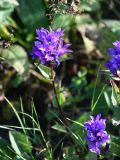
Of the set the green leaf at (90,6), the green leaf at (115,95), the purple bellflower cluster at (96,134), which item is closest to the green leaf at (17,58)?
the green leaf at (90,6)

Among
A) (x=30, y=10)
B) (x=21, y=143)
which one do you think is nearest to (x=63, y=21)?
(x=30, y=10)

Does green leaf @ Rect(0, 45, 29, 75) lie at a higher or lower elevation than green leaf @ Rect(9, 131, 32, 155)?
higher

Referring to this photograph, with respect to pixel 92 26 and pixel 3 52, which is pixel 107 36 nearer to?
pixel 92 26

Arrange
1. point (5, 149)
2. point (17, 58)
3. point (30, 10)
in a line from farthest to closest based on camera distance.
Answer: point (30, 10)
point (17, 58)
point (5, 149)

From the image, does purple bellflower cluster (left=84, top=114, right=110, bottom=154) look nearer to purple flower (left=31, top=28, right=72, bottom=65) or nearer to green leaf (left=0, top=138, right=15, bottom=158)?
purple flower (left=31, top=28, right=72, bottom=65)

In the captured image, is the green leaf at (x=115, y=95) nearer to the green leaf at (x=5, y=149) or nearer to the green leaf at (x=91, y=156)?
the green leaf at (x=91, y=156)

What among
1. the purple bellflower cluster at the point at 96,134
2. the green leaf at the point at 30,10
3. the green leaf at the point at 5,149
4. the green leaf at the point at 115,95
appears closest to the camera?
the purple bellflower cluster at the point at 96,134

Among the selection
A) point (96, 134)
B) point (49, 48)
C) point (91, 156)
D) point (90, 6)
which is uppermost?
point (49, 48)

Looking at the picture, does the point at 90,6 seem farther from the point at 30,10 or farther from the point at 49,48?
the point at 49,48

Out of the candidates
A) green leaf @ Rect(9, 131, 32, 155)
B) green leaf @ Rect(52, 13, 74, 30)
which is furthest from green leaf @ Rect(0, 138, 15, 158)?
green leaf @ Rect(52, 13, 74, 30)
